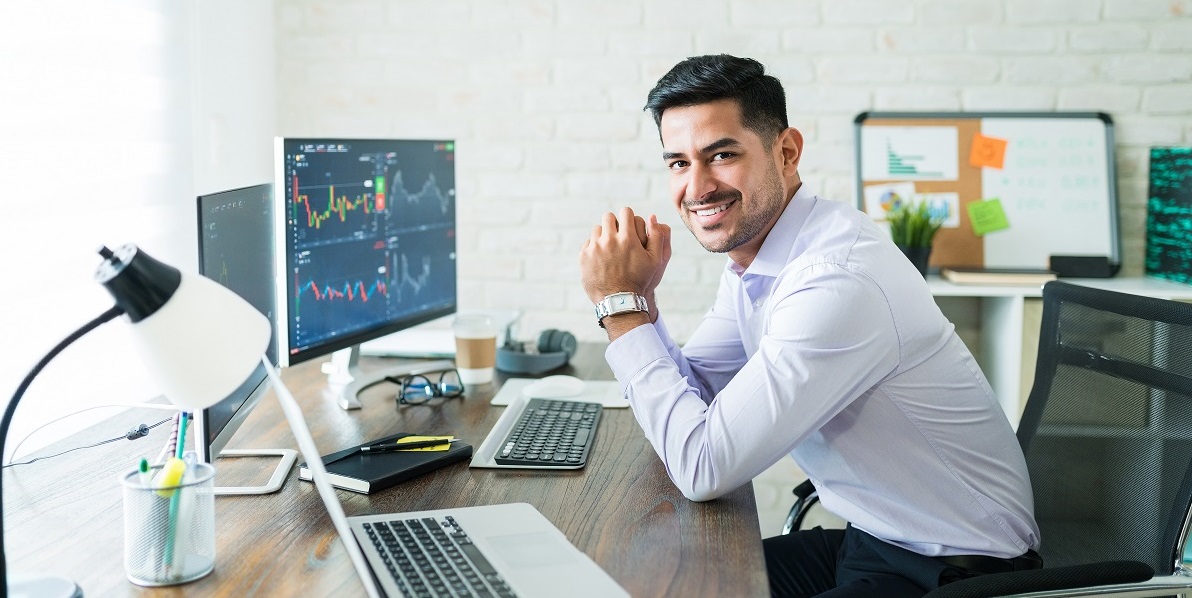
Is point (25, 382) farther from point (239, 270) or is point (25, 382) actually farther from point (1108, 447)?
point (1108, 447)

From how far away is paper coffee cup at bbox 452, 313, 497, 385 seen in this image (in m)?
2.04

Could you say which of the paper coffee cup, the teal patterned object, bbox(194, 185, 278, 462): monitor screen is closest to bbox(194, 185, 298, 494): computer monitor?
bbox(194, 185, 278, 462): monitor screen

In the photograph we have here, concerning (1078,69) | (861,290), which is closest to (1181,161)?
(1078,69)

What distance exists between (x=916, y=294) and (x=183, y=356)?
1.00 meters

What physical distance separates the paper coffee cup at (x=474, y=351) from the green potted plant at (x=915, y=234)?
48.4 inches

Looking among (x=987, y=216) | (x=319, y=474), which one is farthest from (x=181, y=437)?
(x=987, y=216)

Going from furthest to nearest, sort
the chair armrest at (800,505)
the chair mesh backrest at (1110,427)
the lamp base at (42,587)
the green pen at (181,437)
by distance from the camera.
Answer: the chair armrest at (800,505) → the chair mesh backrest at (1110,427) → the green pen at (181,437) → the lamp base at (42,587)

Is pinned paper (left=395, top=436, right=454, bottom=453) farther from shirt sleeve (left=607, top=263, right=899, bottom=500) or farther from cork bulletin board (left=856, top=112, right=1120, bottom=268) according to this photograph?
cork bulletin board (left=856, top=112, right=1120, bottom=268)

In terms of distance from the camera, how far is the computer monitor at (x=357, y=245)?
1715 mm

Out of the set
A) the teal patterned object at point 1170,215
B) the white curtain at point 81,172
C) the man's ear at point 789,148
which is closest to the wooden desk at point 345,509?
the white curtain at point 81,172

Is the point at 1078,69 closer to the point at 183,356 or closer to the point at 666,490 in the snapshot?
the point at 666,490

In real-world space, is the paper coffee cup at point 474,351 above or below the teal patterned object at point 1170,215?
below

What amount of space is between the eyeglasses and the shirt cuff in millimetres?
527

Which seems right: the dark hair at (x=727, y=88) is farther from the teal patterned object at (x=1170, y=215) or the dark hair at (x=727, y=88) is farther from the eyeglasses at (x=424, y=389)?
the teal patterned object at (x=1170, y=215)
